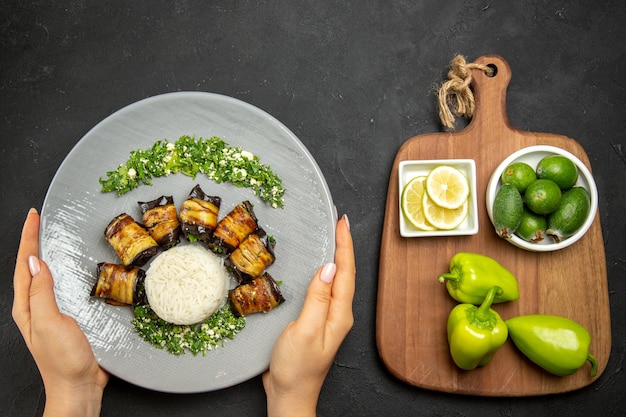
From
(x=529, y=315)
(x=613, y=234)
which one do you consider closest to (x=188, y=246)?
(x=529, y=315)

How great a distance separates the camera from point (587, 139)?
377 cm

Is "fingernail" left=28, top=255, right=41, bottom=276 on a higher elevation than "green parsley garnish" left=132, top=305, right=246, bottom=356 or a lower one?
higher

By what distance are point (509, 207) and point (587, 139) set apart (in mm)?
1015

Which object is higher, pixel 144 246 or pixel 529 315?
pixel 144 246

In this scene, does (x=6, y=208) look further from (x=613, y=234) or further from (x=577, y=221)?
(x=613, y=234)

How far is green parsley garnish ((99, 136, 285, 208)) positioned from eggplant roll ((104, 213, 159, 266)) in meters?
0.22

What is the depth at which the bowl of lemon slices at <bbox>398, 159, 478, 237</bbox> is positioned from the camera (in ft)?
10.9

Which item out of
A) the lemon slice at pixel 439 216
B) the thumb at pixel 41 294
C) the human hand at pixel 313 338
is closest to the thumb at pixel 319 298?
the human hand at pixel 313 338

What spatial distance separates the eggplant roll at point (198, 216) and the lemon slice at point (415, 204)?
119cm

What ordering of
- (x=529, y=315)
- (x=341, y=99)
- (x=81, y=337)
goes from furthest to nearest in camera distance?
(x=341, y=99) → (x=529, y=315) → (x=81, y=337)

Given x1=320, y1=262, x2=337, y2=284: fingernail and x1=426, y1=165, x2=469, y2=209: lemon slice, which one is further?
x1=426, y1=165, x2=469, y2=209: lemon slice

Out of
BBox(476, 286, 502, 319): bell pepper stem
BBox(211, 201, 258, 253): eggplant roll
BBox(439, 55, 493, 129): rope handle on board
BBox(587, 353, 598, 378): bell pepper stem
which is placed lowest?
BBox(587, 353, 598, 378): bell pepper stem

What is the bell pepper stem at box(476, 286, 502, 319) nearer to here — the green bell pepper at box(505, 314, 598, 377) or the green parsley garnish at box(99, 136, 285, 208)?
the green bell pepper at box(505, 314, 598, 377)

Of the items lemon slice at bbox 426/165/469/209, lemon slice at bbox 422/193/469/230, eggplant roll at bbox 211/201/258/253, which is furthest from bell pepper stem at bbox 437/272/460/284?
eggplant roll at bbox 211/201/258/253
